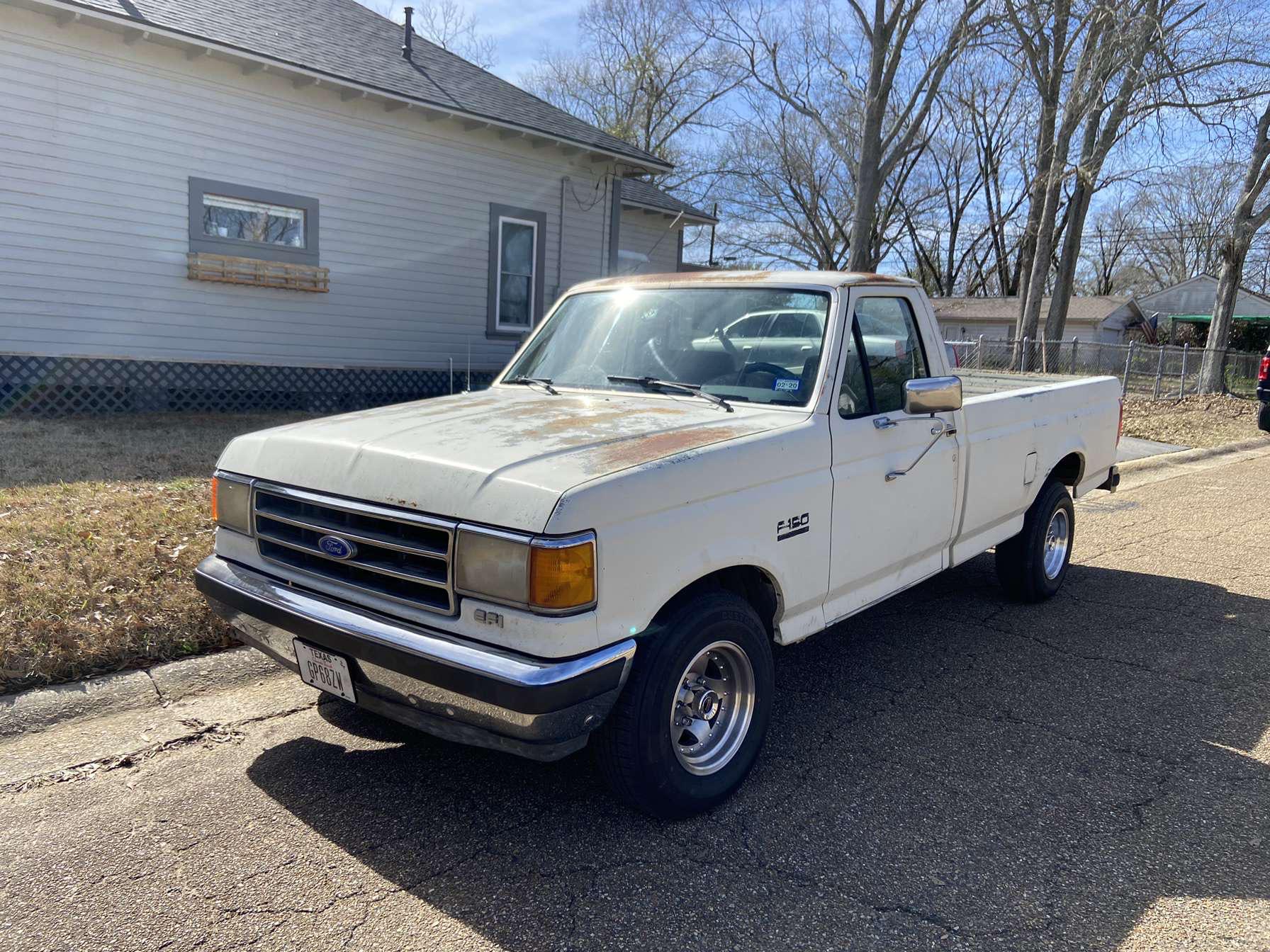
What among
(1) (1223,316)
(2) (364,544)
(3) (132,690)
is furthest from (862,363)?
(1) (1223,316)

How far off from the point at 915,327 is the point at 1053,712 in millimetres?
1928

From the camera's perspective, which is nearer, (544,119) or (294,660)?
(294,660)

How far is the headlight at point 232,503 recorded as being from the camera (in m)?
3.37

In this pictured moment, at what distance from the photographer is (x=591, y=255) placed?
612 inches

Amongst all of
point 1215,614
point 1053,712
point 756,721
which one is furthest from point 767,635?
point 1215,614

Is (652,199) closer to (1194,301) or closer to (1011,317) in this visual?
(1011,317)

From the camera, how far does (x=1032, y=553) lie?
553 cm

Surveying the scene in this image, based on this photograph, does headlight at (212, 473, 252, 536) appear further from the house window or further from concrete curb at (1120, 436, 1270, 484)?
the house window

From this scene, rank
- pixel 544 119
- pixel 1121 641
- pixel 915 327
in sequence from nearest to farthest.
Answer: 1. pixel 915 327
2. pixel 1121 641
3. pixel 544 119

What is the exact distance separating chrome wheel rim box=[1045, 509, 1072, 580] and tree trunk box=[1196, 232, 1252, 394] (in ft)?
62.4

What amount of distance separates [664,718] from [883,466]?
1610 mm

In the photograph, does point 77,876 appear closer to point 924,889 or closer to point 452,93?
point 924,889

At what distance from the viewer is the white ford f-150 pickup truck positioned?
2.65 m

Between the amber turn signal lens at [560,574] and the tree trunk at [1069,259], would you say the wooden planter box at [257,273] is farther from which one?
the tree trunk at [1069,259]
